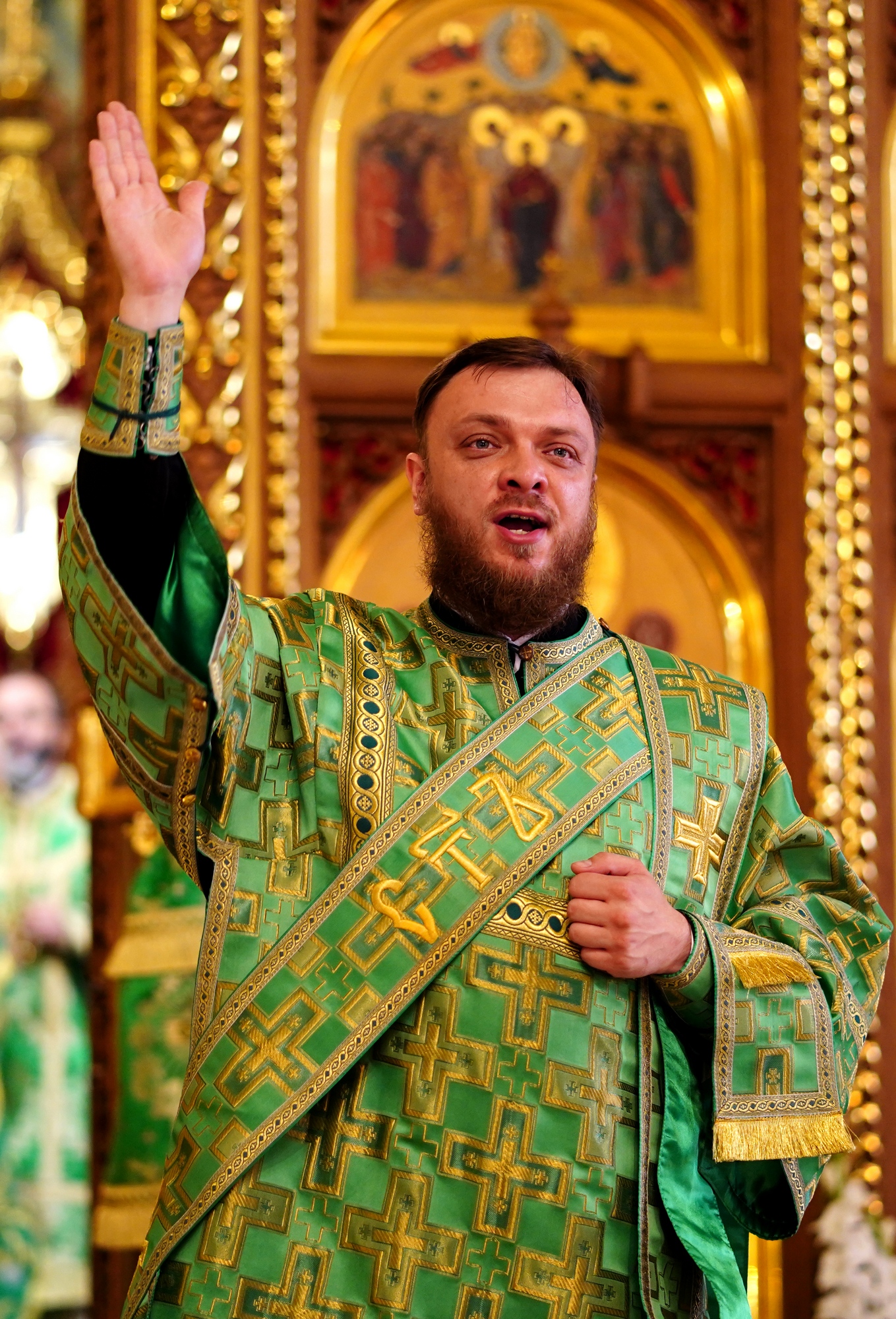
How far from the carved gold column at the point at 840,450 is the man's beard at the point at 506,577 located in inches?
82.4

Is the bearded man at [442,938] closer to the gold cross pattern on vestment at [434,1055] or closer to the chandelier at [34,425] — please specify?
the gold cross pattern on vestment at [434,1055]

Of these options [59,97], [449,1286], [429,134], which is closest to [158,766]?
[449,1286]

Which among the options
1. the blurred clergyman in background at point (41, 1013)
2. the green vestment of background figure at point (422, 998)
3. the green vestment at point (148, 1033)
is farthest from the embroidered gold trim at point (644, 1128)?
the blurred clergyman in background at point (41, 1013)

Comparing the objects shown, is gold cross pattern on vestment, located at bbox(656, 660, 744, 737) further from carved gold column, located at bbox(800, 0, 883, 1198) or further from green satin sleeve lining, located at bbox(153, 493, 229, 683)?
carved gold column, located at bbox(800, 0, 883, 1198)

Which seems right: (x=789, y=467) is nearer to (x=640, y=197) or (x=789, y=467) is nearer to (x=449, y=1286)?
(x=640, y=197)

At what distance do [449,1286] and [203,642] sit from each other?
0.72m

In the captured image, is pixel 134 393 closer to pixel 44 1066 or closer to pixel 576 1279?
pixel 576 1279

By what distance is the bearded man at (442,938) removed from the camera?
1.77 meters

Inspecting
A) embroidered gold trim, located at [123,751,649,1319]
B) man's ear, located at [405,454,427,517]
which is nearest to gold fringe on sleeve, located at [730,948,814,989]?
embroidered gold trim, located at [123,751,649,1319]

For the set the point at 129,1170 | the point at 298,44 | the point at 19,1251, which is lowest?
the point at 19,1251

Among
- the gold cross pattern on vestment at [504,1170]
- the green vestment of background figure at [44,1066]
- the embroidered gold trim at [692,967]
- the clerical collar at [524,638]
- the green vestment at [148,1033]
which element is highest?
the clerical collar at [524,638]

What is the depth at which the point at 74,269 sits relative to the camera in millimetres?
5648

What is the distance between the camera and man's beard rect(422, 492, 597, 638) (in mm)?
2066

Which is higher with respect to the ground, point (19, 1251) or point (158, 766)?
point (158, 766)
